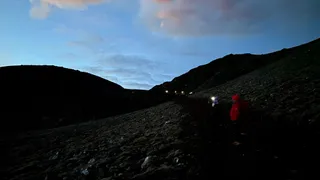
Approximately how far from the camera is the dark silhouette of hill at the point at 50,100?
41403 mm

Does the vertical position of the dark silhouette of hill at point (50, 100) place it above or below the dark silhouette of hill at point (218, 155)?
above

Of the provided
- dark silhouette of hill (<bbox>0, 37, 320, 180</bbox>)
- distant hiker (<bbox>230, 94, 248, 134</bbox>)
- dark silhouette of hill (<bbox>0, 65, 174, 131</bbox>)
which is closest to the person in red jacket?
distant hiker (<bbox>230, 94, 248, 134</bbox>)

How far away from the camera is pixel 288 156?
6.10 meters

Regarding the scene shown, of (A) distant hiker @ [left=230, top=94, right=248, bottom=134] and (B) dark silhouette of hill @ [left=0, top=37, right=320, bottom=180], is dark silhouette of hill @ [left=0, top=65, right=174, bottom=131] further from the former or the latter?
(A) distant hiker @ [left=230, top=94, right=248, bottom=134]

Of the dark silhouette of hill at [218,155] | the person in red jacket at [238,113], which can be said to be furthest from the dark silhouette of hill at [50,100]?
the person in red jacket at [238,113]

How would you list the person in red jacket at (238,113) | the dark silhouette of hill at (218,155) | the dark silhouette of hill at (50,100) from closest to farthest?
the dark silhouette of hill at (218,155)
the person in red jacket at (238,113)
the dark silhouette of hill at (50,100)

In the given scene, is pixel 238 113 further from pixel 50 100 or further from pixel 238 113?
pixel 50 100

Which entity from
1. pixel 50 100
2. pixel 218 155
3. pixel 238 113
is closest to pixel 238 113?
pixel 238 113

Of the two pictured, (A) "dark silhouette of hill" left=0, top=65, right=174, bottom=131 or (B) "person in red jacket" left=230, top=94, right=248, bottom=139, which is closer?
(B) "person in red jacket" left=230, top=94, right=248, bottom=139

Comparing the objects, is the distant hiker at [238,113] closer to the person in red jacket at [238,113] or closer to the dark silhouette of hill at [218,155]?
the person in red jacket at [238,113]

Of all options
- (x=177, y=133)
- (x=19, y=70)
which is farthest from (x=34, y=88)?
(x=177, y=133)

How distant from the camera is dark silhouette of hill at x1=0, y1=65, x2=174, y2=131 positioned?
1630 inches

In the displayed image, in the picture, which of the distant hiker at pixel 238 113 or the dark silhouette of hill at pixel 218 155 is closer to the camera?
the dark silhouette of hill at pixel 218 155

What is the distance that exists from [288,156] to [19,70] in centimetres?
6632
